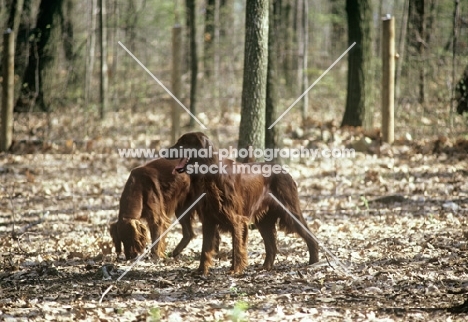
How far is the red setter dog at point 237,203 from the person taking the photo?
6.38 metres

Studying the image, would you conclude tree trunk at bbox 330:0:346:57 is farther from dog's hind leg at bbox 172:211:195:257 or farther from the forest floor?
dog's hind leg at bbox 172:211:195:257

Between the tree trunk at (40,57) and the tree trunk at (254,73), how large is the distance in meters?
7.01

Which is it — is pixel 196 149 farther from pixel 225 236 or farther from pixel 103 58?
pixel 103 58

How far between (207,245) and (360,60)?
834cm

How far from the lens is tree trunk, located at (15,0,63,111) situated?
14070mm

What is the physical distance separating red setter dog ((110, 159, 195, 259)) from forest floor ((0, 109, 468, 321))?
0.86 feet

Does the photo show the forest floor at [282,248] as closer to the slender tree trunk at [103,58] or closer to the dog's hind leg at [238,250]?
the dog's hind leg at [238,250]

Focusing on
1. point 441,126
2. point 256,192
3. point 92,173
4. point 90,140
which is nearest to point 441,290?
point 256,192

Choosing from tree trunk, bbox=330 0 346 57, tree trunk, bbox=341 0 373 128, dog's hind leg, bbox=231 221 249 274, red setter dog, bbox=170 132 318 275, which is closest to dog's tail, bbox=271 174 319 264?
red setter dog, bbox=170 132 318 275

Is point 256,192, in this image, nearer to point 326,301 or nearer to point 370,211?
point 326,301

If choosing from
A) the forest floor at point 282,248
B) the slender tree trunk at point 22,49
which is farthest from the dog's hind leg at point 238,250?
the slender tree trunk at point 22,49

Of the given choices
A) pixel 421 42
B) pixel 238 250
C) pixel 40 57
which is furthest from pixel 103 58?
pixel 238 250

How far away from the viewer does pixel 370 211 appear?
920cm

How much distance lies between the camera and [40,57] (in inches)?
562
